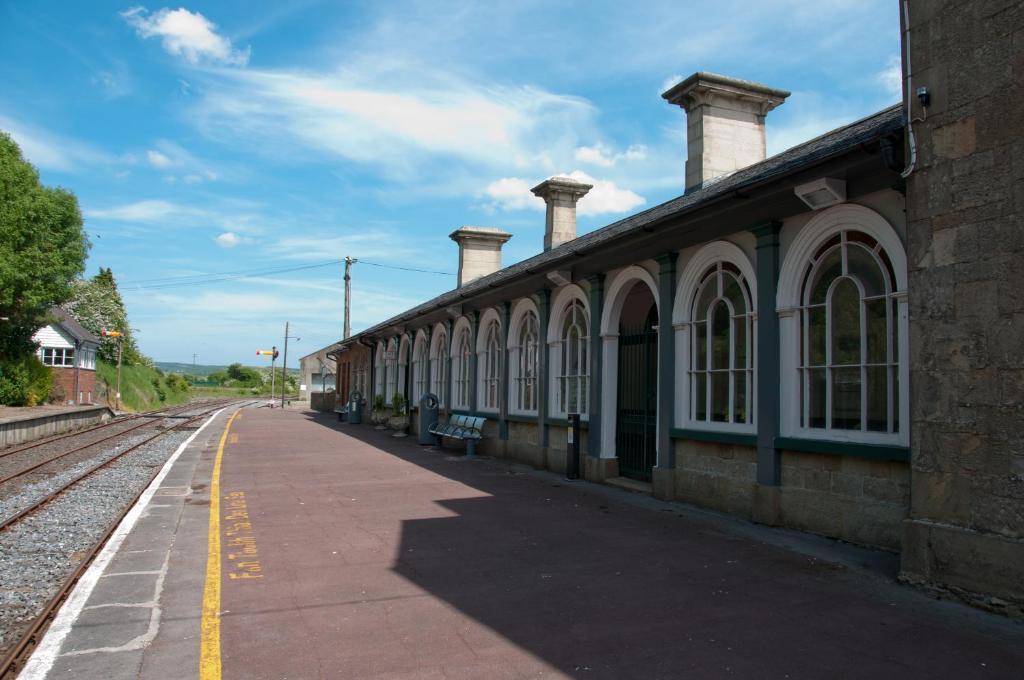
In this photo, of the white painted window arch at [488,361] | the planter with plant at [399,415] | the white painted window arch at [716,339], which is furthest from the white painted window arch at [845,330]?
the planter with plant at [399,415]

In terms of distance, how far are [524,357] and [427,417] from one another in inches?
192

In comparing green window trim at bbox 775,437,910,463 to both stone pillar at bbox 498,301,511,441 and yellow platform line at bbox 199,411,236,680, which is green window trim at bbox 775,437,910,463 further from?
stone pillar at bbox 498,301,511,441

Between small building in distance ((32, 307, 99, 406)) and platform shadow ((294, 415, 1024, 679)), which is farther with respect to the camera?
small building in distance ((32, 307, 99, 406))

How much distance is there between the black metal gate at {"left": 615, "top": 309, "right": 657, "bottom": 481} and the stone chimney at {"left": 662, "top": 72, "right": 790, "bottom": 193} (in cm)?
337

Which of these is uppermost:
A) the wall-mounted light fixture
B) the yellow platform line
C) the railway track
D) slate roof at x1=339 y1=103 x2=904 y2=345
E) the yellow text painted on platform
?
slate roof at x1=339 y1=103 x2=904 y2=345

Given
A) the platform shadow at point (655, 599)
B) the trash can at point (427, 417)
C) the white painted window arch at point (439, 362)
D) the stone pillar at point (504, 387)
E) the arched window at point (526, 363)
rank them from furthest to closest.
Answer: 1. the white painted window arch at point (439, 362)
2. the trash can at point (427, 417)
3. the stone pillar at point (504, 387)
4. the arched window at point (526, 363)
5. the platform shadow at point (655, 599)

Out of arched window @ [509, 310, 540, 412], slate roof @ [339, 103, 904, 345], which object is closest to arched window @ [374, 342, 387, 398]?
arched window @ [509, 310, 540, 412]

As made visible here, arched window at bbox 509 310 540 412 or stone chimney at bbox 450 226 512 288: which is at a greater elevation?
stone chimney at bbox 450 226 512 288

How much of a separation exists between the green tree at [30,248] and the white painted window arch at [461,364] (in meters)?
20.2

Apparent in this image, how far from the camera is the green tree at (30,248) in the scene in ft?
96.4

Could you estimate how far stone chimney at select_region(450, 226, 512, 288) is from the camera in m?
26.1

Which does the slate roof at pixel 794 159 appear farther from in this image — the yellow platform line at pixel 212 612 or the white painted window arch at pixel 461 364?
the yellow platform line at pixel 212 612

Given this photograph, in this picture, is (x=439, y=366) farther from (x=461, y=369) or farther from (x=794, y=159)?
(x=794, y=159)

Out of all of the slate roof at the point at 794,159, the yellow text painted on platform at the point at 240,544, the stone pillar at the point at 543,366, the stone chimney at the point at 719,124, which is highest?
the stone chimney at the point at 719,124
